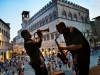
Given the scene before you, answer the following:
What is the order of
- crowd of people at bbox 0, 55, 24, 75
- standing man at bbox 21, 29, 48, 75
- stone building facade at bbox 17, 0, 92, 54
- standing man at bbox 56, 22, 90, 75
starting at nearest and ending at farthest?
1. standing man at bbox 56, 22, 90, 75
2. standing man at bbox 21, 29, 48, 75
3. crowd of people at bbox 0, 55, 24, 75
4. stone building facade at bbox 17, 0, 92, 54

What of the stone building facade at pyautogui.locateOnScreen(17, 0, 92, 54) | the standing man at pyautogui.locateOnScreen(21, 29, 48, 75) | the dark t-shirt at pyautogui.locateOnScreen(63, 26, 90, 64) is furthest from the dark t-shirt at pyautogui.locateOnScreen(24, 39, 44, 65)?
the stone building facade at pyautogui.locateOnScreen(17, 0, 92, 54)

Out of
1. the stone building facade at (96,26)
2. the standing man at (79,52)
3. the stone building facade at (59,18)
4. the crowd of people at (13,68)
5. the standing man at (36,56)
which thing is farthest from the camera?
the stone building facade at (96,26)

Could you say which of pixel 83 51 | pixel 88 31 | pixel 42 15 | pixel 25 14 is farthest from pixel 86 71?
pixel 25 14

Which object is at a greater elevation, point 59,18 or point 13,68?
point 59,18

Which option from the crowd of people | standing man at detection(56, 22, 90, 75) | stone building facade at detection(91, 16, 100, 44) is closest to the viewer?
standing man at detection(56, 22, 90, 75)

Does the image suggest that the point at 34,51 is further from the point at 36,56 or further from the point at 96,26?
the point at 96,26

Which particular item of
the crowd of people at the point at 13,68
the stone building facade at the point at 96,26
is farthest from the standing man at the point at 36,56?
the stone building facade at the point at 96,26

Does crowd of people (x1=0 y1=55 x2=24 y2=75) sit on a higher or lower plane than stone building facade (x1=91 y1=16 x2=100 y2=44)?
lower

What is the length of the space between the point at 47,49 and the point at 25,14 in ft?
90.1

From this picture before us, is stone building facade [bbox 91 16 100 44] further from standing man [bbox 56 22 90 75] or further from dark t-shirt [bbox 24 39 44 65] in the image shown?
standing man [bbox 56 22 90 75]

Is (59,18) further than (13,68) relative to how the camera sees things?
Yes

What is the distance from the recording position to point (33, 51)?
9.53ft

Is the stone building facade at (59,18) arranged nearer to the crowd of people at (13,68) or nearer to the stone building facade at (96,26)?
the stone building facade at (96,26)

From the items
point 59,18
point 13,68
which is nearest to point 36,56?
point 13,68
